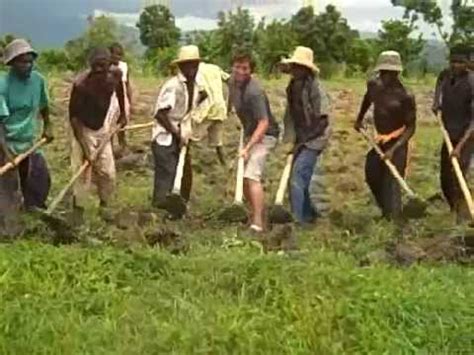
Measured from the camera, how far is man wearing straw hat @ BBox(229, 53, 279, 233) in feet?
27.8

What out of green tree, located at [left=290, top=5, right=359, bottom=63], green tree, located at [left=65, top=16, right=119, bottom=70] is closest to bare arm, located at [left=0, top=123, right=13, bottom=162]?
green tree, located at [left=65, top=16, right=119, bottom=70]

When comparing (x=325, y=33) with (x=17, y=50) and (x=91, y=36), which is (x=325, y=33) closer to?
(x=91, y=36)

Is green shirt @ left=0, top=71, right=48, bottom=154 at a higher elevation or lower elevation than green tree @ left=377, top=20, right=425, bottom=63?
higher

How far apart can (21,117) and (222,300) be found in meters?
2.79

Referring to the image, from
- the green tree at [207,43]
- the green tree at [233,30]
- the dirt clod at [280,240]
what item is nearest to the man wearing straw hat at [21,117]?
the dirt clod at [280,240]

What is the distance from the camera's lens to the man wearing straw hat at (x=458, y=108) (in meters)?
8.72

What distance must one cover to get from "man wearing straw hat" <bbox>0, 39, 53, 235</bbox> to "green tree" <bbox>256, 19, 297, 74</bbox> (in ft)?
57.4

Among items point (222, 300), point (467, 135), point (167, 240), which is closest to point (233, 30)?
point (467, 135)

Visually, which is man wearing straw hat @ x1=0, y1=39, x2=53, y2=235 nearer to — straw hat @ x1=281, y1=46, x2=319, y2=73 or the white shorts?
the white shorts

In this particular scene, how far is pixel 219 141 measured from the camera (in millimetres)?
11766

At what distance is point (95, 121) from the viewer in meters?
8.98

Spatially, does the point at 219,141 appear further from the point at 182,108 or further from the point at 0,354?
the point at 0,354

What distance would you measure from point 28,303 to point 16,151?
2.40 meters

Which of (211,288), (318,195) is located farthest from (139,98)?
(211,288)
